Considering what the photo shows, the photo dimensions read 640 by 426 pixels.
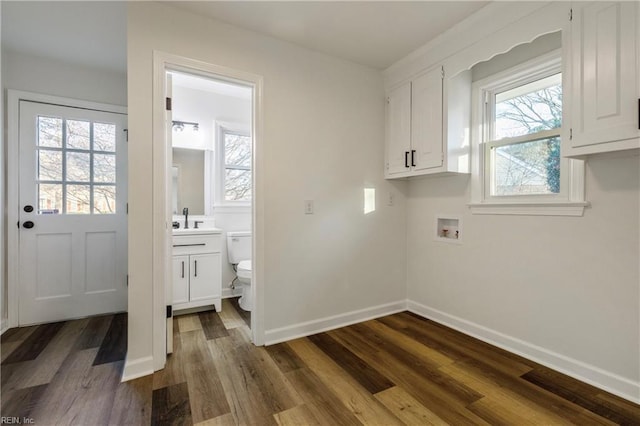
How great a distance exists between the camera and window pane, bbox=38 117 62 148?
268 cm

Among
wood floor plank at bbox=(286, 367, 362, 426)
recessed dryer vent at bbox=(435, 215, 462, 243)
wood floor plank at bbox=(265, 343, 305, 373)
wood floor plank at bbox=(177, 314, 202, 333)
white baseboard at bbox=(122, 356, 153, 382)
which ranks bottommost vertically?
wood floor plank at bbox=(286, 367, 362, 426)

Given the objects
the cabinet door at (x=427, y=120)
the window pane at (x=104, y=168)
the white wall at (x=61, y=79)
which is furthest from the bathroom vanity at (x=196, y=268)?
the cabinet door at (x=427, y=120)

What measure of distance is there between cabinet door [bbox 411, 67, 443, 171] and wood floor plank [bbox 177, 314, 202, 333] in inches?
97.2

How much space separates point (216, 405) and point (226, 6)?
2482mm

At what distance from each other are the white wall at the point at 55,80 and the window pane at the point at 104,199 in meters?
0.64

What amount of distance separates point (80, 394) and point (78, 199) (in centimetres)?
193

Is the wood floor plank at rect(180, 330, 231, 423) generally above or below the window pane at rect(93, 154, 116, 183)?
below

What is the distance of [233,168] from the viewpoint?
11.8 feet

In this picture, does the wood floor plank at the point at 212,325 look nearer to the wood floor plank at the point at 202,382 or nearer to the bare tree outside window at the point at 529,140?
the wood floor plank at the point at 202,382

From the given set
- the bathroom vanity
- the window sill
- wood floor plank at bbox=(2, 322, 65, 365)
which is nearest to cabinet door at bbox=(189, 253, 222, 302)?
the bathroom vanity

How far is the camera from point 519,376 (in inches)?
72.0

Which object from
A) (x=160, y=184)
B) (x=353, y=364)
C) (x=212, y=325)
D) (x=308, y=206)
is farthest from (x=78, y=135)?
(x=353, y=364)

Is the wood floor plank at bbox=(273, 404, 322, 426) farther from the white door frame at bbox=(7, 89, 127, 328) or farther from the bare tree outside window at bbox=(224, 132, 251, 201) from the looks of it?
the white door frame at bbox=(7, 89, 127, 328)

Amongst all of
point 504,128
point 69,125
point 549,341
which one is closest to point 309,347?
point 549,341
